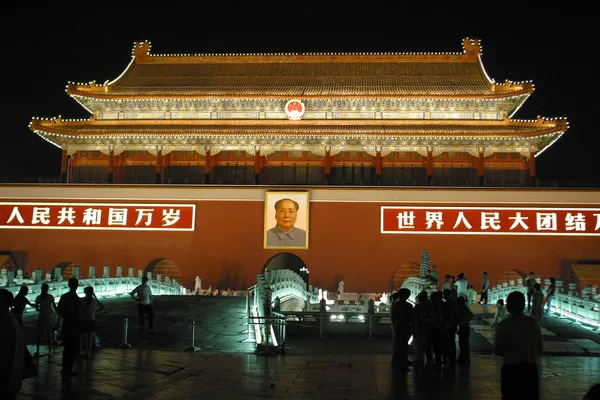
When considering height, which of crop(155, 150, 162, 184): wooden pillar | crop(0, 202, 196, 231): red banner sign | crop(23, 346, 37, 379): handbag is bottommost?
crop(23, 346, 37, 379): handbag

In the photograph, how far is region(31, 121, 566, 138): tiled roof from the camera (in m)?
26.0

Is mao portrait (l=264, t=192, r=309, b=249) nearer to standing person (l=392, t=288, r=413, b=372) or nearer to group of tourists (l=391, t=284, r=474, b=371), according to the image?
group of tourists (l=391, t=284, r=474, b=371)

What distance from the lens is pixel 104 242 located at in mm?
25516

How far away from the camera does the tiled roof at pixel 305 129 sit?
85.1 feet

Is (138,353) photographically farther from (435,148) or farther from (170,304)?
(435,148)

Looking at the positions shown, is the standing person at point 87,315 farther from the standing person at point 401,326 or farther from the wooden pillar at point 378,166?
the wooden pillar at point 378,166

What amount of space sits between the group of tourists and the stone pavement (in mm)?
291

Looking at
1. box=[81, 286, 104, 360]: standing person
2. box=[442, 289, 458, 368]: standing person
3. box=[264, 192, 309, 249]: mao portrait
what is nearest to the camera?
box=[81, 286, 104, 360]: standing person

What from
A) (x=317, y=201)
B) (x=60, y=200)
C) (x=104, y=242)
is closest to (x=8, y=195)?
(x=60, y=200)

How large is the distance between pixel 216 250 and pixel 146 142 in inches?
228

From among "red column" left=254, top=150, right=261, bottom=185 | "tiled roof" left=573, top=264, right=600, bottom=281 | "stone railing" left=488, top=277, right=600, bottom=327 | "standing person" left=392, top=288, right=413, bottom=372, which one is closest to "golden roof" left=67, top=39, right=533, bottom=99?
"red column" left=254, top=150, right=261, bottom=185

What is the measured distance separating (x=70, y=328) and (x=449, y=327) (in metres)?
5.54

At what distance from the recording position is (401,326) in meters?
9.27

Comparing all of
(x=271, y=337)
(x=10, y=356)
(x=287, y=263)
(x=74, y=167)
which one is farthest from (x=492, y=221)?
(x=10, y=356)
